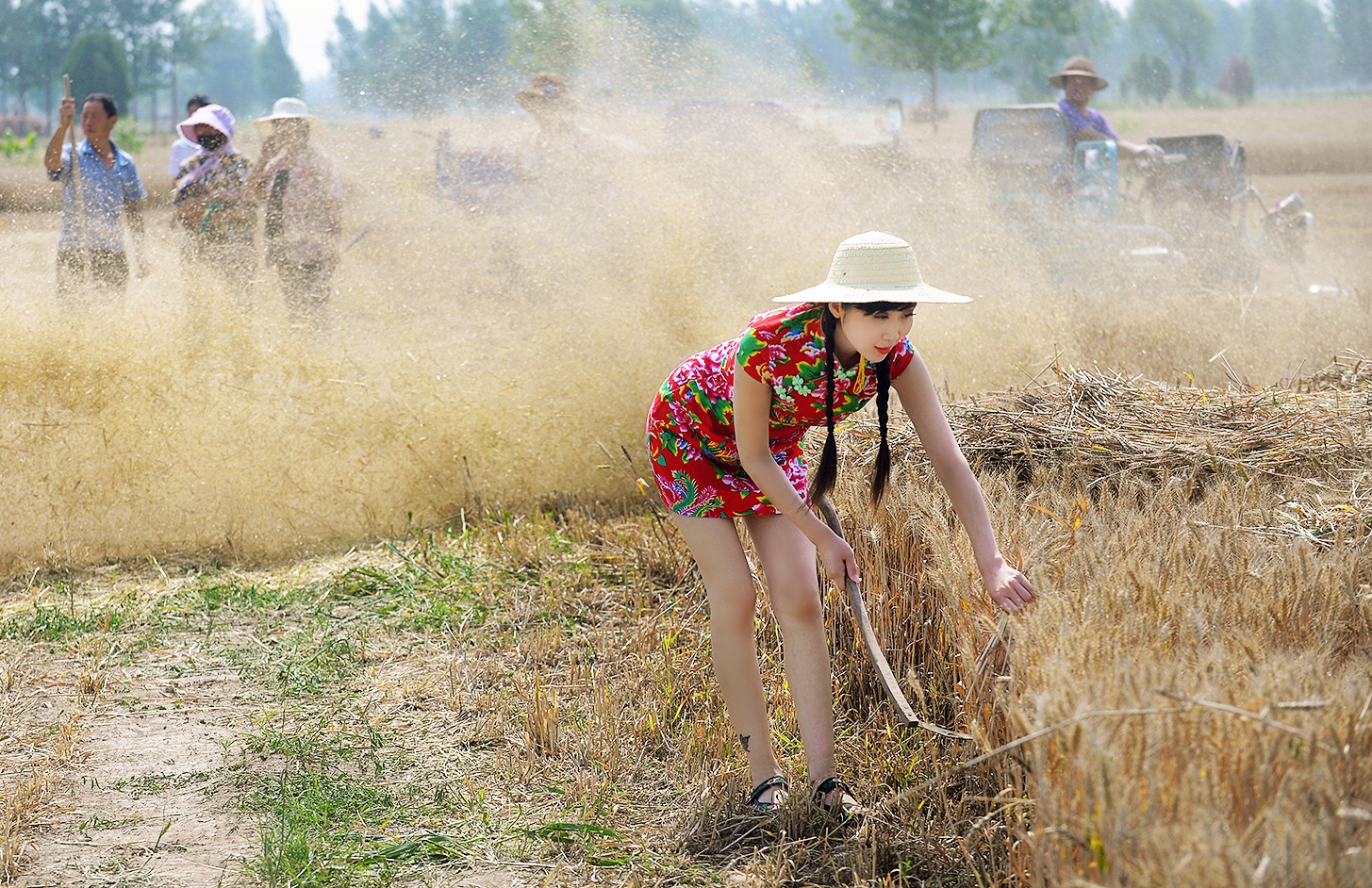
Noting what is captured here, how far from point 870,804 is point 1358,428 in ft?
7.38

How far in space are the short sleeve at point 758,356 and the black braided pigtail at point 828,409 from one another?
5.1 inches

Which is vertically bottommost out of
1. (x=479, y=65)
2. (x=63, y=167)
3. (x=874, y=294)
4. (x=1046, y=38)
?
(x=874, y=294)

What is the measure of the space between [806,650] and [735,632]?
190mm

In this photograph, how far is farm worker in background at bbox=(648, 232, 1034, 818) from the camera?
111 inches

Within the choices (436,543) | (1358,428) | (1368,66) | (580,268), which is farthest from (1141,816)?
(1368,66)

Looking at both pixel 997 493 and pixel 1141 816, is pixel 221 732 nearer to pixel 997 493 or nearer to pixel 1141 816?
pixel 997 493

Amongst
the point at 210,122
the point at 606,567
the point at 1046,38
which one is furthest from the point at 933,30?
the point at 606,567

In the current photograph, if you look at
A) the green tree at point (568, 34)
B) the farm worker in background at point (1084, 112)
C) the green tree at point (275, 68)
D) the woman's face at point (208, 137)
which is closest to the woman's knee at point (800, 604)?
the woman's face at point (208, 137)

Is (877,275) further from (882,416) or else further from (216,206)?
(216,206)

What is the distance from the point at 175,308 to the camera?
6.71 m

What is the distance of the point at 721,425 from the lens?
315 centimetres

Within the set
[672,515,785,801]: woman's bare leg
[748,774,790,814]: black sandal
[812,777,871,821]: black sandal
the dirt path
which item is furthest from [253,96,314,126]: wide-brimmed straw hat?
[812,777,871,821]: black sandal

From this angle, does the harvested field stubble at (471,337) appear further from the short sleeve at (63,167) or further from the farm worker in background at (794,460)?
the farm worker in background at (794,460)

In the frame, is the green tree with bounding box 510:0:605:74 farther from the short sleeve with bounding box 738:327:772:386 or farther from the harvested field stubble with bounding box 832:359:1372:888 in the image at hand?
the short sleeve with bounding box 738:327:772:386
